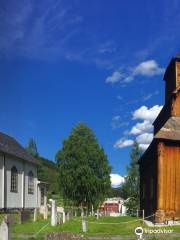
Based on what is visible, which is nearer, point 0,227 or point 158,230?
point 0,227

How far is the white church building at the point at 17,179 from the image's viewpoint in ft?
165

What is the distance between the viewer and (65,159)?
75000 mm

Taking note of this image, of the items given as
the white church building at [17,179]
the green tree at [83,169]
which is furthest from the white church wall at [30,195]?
the green tree at [83,169]

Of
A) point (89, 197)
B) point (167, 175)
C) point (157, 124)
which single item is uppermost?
point (157, 124)

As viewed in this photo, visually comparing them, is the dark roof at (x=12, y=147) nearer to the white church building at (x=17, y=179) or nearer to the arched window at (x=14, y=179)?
the white church building at (x=17, y=179)

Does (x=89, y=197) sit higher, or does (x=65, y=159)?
(x=65, y=159)

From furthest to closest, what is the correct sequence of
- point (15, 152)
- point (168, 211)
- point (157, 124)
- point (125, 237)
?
point (15, 152) < point (157, 124) < point (168, 211) < point (125, 237)

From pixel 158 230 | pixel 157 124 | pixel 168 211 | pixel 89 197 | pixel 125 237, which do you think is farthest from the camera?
pixel 89 197

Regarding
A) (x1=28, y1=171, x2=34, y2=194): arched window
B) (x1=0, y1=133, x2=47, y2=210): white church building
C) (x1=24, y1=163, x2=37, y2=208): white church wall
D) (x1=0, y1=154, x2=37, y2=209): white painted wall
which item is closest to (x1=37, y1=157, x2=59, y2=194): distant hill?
(x1=24, y1=163, x2=37, y2=208): white church wall

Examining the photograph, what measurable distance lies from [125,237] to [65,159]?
5164cm

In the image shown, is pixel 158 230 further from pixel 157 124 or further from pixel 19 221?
pixel 157 124

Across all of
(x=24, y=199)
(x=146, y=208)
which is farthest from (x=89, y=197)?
(x=146, y=208)

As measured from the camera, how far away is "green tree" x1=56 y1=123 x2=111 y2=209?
7169cm

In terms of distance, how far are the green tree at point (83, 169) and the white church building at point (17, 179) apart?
26.8ft
